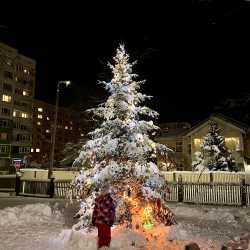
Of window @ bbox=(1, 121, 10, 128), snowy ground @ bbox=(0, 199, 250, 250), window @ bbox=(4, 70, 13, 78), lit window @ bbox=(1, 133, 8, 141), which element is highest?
window @ bbox=(4, 70, 13, 78)

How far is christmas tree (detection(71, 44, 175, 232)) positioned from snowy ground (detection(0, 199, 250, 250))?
64cm

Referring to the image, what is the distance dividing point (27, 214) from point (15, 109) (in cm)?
4572

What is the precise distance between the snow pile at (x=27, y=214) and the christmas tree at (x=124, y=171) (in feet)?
7.04

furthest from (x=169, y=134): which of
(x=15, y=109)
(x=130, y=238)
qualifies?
(x=130, y=238)

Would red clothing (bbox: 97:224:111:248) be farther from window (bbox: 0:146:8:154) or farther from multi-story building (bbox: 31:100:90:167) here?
multi-story building (bbox: 31:100:90:167)

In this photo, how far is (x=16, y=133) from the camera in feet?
165

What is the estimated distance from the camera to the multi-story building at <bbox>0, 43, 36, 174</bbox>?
4578 cm

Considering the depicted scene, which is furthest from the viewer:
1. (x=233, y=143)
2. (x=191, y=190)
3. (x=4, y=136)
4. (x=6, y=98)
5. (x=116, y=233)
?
(x=6, y=98)

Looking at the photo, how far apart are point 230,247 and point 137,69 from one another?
1427cm

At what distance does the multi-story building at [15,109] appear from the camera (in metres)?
45.8

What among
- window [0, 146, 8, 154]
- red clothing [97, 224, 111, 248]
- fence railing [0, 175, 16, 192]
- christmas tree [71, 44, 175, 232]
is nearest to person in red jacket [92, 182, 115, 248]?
red clothing [97, 224, 111, 248]

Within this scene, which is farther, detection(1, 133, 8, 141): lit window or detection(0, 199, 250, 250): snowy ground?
detection(1, 133, 8, 141): lit window

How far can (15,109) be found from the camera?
167ft

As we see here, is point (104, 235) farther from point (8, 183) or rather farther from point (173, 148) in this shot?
point (173, 148)
